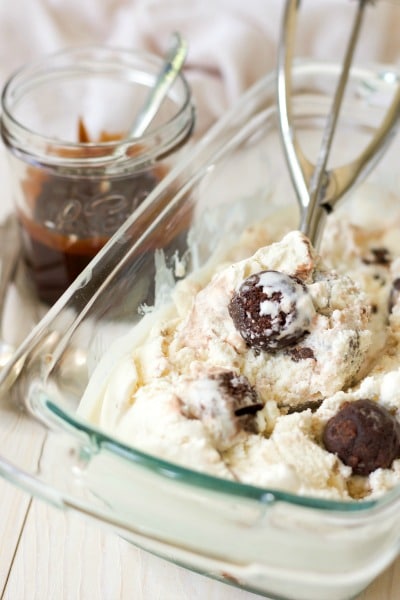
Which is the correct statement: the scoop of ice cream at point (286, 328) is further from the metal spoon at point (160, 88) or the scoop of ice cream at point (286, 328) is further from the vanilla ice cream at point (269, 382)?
the metal spoon at point (160, 88)

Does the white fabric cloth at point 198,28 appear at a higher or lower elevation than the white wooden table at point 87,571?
higher

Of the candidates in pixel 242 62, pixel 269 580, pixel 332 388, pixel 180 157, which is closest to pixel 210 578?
pixel 269 580

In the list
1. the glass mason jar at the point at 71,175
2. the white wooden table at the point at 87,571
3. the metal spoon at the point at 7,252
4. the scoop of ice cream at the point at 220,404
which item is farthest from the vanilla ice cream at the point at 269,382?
the metal spoon at the point at 7,252

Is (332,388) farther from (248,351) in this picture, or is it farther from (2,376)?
(2,376)

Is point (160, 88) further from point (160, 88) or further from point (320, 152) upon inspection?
point (320, 152)

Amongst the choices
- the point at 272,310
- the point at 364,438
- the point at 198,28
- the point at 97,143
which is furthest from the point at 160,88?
the point at 364,438

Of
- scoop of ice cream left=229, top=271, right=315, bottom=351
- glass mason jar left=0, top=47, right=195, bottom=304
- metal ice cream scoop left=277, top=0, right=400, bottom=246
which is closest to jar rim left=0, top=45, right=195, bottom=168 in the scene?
glass mason jar left=0, top=47, right=195, bottom=304
